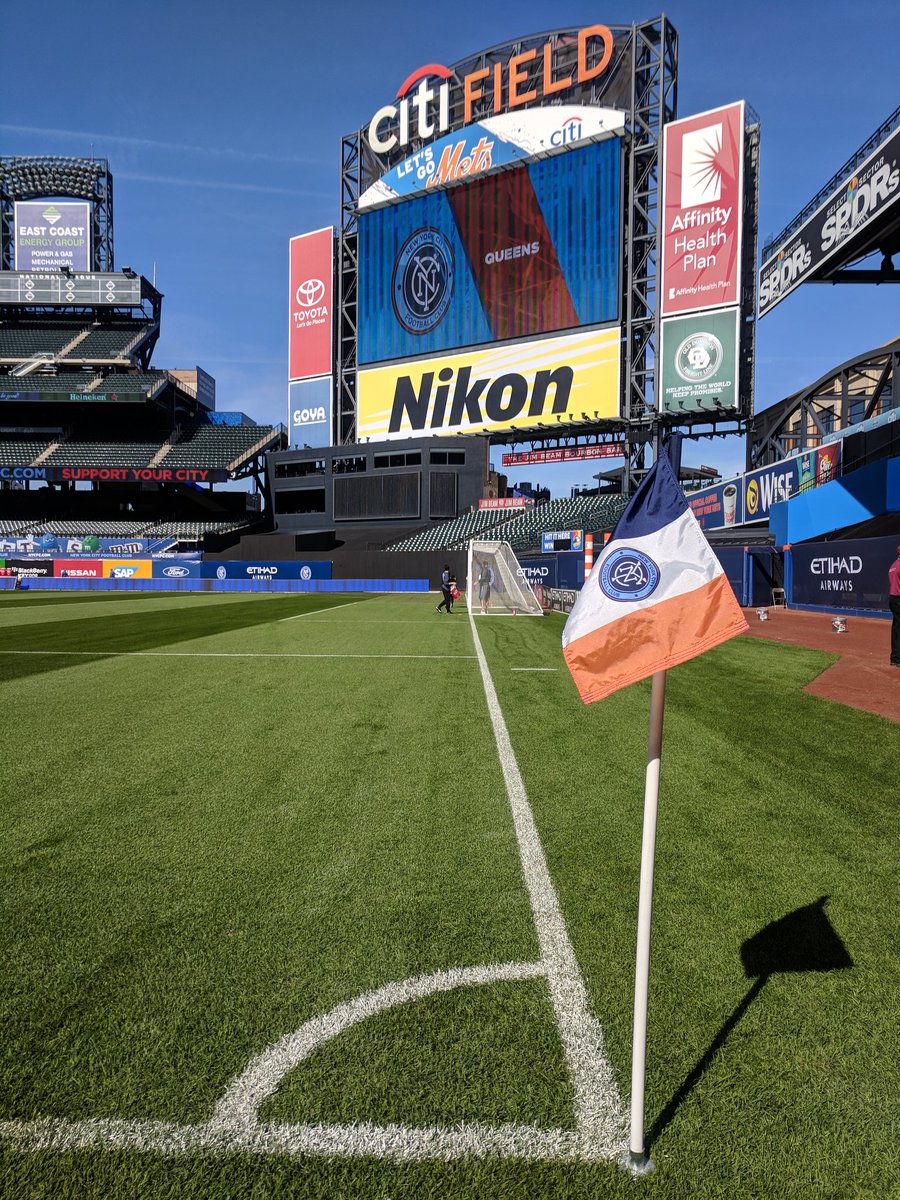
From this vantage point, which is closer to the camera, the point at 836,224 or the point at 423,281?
the point at 836,224

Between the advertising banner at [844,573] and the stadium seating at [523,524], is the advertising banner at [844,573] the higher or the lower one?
the lower one

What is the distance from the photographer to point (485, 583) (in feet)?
84.6

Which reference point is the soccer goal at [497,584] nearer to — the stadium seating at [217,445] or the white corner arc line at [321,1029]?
the white corner arc line at [321,1029]

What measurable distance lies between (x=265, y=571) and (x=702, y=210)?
40.0m

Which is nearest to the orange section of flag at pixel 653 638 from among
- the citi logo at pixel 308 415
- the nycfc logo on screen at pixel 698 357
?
the nycfc logo on screen at pixel 698 357

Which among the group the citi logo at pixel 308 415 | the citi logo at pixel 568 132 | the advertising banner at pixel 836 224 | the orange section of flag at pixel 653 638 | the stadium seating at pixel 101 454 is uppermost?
the citi logo at pixel 568 132

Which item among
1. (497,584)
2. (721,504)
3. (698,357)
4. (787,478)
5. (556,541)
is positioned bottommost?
(497,584)

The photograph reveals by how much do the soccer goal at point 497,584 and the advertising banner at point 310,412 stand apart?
137 ft

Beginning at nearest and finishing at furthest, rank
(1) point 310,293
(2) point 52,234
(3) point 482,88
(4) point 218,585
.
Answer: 1. (4) point 218,585
2. (3) point 482,88
3. (1) point 310,293
4. (2) point 52,234

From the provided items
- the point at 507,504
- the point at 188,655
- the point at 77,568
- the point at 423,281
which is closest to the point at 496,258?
the point at 423,281

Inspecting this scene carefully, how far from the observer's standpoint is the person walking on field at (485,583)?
84.7 feet

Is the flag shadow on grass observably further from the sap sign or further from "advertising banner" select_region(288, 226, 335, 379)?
"advertising banner" select_region(288, 226, 335, 379)

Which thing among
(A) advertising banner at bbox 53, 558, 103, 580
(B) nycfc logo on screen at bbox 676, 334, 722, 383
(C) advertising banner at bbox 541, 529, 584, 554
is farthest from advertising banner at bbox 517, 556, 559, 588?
(A) advertising banner at bbox 53, 558, 103, 580

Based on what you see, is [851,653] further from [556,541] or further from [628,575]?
[556,541]
